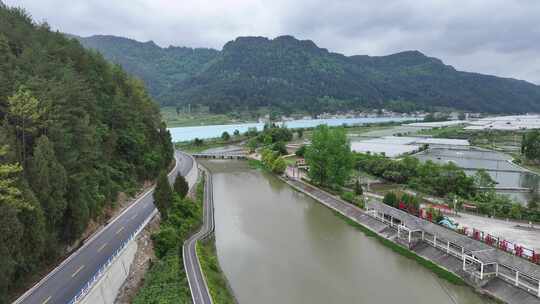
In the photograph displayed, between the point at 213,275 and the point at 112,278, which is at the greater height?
the point at 112,278

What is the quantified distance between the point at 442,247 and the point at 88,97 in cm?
2948

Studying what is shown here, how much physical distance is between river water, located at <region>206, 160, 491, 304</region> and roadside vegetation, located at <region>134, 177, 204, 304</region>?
314 centimetres

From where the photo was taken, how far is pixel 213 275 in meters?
19.7

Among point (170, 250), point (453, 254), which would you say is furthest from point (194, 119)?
point (453, 254)

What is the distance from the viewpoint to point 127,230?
23531mm

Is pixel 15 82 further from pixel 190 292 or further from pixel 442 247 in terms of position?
pixel 442 247

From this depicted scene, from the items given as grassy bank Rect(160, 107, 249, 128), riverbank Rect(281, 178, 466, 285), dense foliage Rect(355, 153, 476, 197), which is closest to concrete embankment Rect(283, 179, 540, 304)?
riverbank Rect(281, 178, 466, 285)

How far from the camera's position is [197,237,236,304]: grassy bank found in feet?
56.7

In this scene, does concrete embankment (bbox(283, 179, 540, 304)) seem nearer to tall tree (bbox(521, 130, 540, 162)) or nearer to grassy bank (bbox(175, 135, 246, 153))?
tall tree (bbox(521, 130, 540, 162))

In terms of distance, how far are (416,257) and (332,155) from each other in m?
18.5

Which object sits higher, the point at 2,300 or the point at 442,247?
the point at 2,300

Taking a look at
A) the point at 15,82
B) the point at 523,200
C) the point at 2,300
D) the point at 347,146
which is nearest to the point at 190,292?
the point at 2,300

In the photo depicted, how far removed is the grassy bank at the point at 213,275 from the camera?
17.3 meters

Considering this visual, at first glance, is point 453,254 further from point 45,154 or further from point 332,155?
point 45,154
